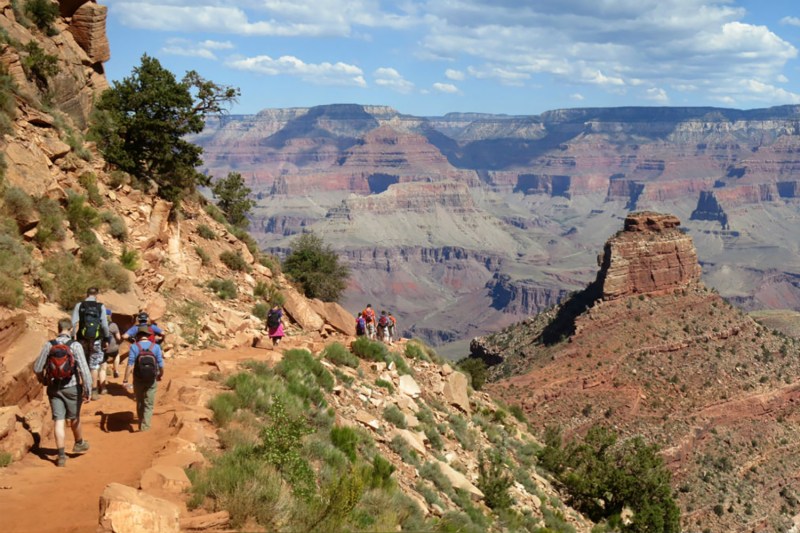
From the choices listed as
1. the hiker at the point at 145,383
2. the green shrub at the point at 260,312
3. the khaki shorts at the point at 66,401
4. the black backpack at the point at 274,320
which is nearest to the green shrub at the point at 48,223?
the black backpack at the point at 274,320

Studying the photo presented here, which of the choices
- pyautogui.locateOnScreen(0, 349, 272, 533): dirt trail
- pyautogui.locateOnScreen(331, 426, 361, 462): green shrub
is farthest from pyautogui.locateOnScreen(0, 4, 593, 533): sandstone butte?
pyautogui.locateOnScreen(331, 426, 361, 462): green shrub

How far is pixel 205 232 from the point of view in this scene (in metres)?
32.8

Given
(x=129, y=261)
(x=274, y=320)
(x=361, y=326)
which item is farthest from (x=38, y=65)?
(x=361, y=326)

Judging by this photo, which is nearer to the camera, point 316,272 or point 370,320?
point 370,320

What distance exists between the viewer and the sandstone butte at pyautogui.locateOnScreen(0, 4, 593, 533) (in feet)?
37.0

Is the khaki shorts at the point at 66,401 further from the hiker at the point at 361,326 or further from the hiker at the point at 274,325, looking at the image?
the hiker at the point at 361,326

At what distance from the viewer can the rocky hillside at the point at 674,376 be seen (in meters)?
51.6

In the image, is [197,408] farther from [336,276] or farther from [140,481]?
[336,276]

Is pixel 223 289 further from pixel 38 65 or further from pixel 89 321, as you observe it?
pixel 38 65

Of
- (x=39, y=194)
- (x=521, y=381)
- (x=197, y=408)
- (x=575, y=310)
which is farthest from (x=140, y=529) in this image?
(x=575, y=310)

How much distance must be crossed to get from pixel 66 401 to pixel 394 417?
9178 millimetres

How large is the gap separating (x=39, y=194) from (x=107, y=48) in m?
18.2

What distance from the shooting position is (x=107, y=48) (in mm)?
37938

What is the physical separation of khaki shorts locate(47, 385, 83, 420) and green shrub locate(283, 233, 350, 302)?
27.5m
